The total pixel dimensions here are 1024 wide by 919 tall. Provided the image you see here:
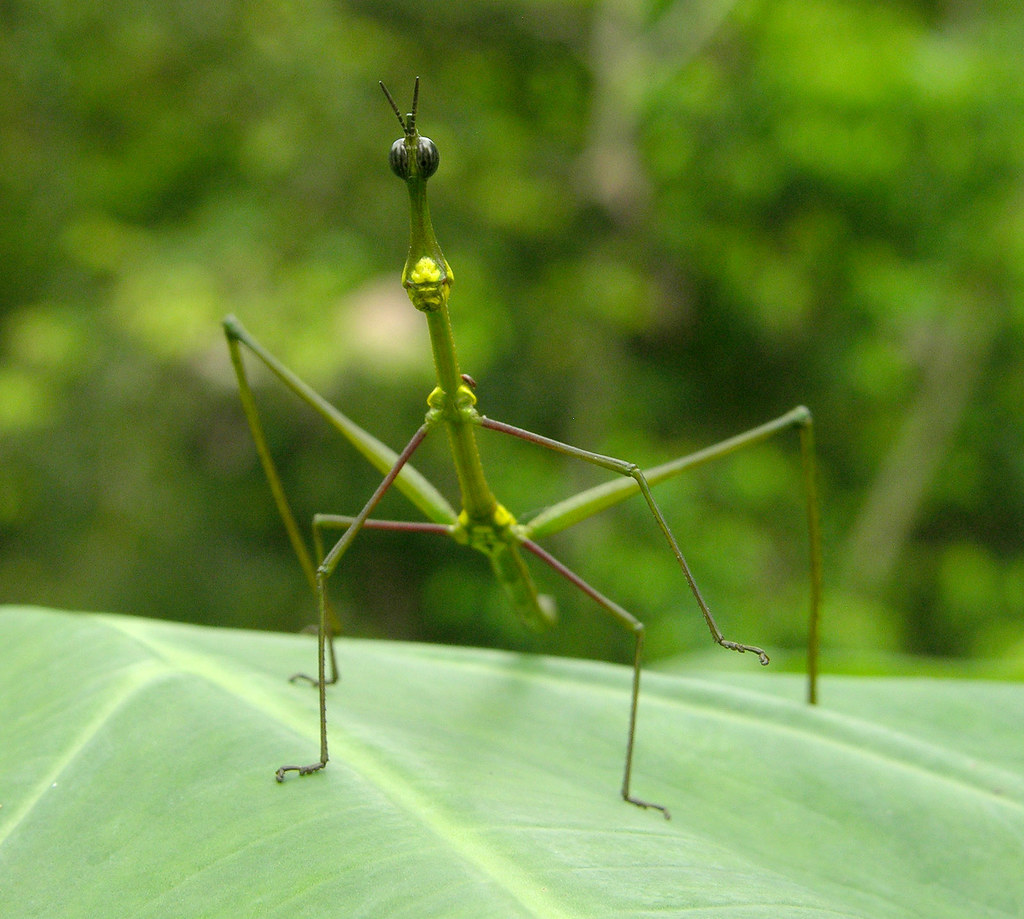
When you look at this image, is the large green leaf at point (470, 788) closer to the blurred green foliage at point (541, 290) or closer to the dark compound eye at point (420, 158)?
the dark compound eye at point (420, 158)

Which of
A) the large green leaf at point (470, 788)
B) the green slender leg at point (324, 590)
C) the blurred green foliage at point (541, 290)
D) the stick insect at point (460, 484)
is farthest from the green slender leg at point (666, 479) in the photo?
the blurred green foliage at point (541, 290)

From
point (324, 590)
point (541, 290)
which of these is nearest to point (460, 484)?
point (324, 590)

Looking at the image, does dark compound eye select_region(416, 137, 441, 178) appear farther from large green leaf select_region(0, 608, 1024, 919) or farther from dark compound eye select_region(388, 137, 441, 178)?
large green leaf select_region(0, 608, 1024, 919)

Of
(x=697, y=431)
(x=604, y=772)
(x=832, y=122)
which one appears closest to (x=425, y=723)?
(x=604, y=772)

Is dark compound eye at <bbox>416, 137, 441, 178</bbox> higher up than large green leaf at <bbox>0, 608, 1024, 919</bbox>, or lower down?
higher up

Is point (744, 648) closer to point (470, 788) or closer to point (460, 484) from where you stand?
point (470, 788)

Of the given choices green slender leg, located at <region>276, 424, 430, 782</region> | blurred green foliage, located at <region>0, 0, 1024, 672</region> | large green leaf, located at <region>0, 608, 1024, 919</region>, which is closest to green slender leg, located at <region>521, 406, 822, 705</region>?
large green leaf, located at <region>0, 608, 1024, 919</region>
